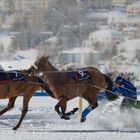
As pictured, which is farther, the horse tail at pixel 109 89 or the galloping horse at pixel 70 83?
the horse tail at pixel 109 89

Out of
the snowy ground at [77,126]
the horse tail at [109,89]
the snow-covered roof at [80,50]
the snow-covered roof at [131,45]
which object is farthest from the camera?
the snow-covered roof at [131,45]

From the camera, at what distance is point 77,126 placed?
12.0 metres

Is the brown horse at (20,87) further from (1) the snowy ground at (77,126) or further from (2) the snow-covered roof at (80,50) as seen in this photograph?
(2) the snow-covered roof at (80,50)

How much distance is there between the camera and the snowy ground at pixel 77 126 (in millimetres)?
10001

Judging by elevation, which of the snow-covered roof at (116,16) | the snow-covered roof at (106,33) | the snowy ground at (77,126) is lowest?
the snow-covered roof at (106,33)

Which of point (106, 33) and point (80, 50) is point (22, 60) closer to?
point (80, 50)

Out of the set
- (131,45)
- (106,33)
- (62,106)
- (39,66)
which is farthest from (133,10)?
(39,66)

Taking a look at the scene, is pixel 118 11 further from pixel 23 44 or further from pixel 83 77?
pixel 83 77

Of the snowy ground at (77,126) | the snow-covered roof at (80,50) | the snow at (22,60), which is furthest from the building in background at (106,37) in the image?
the snowy ground at (77,126)

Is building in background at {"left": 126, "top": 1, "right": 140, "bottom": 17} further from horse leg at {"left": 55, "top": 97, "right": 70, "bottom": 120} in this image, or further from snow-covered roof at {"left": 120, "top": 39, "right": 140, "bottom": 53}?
horse leg at {"left": 55, "top": 97, "right": 70, "bottom": 120}

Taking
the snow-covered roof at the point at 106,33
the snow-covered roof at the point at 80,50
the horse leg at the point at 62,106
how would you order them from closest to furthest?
1. the horse leg at the point at 62,106
2. the snow-covered roof at the point at 80,50
3. the snow-covered roof at the point at 106,33

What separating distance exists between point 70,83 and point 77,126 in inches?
31.9

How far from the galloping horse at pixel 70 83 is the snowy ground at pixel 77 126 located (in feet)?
1.24

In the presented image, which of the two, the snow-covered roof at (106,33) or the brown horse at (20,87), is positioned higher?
the brown horse at (20,87)
